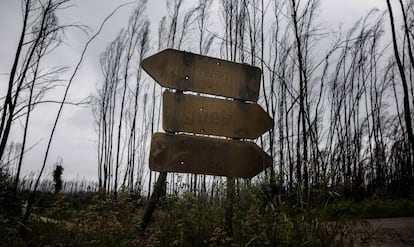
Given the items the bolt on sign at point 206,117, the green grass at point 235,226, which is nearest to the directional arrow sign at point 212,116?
the bolt on sign at point 206,117

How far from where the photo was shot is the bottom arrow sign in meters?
2.60

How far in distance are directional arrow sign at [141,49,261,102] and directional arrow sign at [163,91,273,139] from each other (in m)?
0.09

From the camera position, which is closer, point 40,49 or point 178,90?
point 178,90

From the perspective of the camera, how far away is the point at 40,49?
16.4ft

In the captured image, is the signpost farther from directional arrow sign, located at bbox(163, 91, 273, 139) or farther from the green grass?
the green grass

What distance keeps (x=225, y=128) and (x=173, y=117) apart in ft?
1.51

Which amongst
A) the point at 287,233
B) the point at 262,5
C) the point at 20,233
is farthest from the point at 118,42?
the point at 287,233

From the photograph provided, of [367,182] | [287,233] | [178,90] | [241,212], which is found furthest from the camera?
[367,182]

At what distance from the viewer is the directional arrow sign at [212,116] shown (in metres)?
2.70

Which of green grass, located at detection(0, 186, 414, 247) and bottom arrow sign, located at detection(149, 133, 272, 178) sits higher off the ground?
bottom arrow sign, located at detection(149, 133, 272, 178)

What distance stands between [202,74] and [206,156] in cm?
72

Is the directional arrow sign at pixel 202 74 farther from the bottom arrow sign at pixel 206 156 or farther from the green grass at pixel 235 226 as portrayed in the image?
the green grass at pixel 235 226

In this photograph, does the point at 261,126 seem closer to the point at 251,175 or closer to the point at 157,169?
the point at 251,175

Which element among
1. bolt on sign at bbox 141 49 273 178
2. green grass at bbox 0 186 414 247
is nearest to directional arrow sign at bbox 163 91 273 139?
bolt on sign at bbox 141 49 273 178
